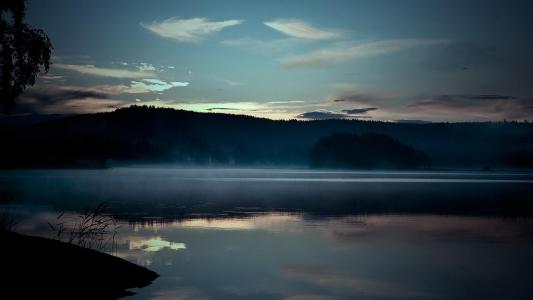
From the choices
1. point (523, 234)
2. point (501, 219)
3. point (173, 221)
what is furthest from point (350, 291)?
point (501, 219)

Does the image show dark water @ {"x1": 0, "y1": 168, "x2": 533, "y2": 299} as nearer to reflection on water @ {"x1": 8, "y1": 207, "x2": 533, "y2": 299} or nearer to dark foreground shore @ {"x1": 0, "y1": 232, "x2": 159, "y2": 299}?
reflection on water @ {"x1": 8, "y1": 207, "x2": 533, "y2": 299}

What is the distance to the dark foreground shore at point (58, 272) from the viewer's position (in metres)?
12.4

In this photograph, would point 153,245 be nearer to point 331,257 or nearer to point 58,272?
point 331,257

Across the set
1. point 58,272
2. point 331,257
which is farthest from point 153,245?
point 58,272

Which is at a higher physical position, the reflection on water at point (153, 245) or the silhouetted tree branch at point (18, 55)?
the silhouetted tree branch at point (18, 55)

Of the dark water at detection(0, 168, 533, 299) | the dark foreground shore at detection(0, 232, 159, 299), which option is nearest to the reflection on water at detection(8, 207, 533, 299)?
the dark water at detection(0, 168, 533, 299)

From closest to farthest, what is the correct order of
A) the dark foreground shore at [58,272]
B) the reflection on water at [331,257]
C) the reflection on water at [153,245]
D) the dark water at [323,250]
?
1. the dark foreground shore at [58,272]
2. the reflection on water at [331,257]
3. the dark water at [323,250]
4. the reflection on water at [153,245]

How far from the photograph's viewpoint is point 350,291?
14.3 m

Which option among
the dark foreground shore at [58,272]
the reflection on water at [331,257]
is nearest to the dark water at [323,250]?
the reflection on water at [331,257]

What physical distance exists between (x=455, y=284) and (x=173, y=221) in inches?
661

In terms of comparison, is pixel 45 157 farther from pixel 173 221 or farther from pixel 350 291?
pixel 350 291

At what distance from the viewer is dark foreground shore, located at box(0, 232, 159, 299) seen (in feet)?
40.5

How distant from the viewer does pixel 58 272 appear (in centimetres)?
1313

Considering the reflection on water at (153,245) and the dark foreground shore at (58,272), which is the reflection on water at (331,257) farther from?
the dark foreground shore at (58,272)
